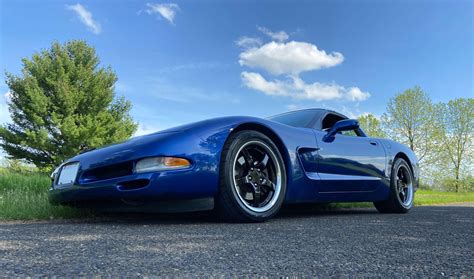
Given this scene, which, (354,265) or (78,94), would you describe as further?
(78,94)

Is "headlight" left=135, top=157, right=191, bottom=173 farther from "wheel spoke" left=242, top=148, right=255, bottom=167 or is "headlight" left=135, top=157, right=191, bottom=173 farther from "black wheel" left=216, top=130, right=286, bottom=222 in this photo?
"wheel spoke" left=242, top=148, right=255, bottom=167

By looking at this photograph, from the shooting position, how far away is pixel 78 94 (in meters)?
22.7

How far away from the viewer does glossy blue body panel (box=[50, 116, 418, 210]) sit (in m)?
2.75

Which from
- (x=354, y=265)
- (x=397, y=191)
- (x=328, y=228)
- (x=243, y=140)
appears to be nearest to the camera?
(x=354, y=265)

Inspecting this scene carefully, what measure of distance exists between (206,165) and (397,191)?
296cm

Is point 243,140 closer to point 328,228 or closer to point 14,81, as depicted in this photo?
point 328,228

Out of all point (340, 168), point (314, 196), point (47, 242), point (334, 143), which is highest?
point (334, 143)

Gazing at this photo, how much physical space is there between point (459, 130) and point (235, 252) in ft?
102

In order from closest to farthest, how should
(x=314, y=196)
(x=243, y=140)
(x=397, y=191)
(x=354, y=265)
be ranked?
(x=354, y=265) → (x=243, y=140) → (x=314, y=196) → (x=397, y=191)

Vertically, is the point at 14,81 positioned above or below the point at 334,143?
above

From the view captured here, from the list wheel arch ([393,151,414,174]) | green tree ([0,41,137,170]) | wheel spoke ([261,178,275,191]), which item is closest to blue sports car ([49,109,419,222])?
wheel spoke ([261,178,275,191])

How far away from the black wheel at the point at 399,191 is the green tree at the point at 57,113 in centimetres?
1775

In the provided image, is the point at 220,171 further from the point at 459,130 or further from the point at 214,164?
the point at 459,130

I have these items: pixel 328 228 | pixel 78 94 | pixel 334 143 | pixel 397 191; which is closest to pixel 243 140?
pixel 328 228
